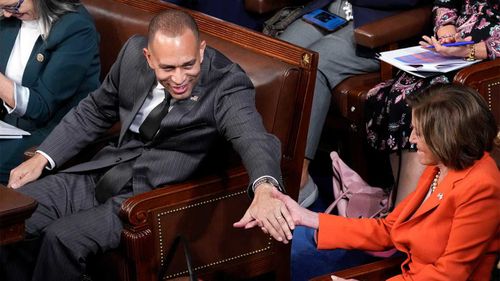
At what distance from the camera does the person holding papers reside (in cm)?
379

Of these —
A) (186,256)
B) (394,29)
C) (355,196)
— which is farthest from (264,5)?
(186,256)

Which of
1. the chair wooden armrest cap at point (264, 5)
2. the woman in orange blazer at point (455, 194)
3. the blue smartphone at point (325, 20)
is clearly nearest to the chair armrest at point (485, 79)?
the blue smartphone at point (325, 20)

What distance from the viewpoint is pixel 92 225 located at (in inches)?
124

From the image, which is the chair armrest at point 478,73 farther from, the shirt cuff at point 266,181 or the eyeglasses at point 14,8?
the eyeglasses at point 14,8

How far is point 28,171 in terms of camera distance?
3.44 meters

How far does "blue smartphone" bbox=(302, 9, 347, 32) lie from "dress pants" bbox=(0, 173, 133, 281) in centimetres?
147

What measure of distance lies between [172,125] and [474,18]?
4.96ft

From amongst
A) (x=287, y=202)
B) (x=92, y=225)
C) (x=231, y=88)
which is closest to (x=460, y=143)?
(x=287, y=202)

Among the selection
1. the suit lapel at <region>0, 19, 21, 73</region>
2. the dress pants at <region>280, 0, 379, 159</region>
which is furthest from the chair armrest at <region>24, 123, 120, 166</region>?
the dress pants at <region>280, 0, 379, 159</region>

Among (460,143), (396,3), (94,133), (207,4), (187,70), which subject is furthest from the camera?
(207,4)

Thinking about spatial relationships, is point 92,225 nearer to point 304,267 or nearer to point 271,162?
point 271,162

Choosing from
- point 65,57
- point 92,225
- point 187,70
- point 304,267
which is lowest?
point 304,267

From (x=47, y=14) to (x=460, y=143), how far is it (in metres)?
1.96

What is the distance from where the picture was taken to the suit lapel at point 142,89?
10.8 ft
